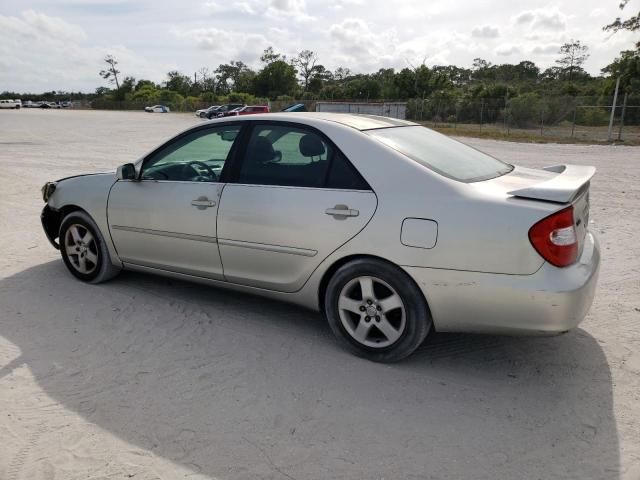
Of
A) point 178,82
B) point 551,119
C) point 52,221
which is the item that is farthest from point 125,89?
point 52,221

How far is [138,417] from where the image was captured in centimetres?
299

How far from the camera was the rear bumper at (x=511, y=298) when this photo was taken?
9.84 feet

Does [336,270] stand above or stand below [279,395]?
above

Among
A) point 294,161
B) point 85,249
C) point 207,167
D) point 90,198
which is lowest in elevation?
point 85,249

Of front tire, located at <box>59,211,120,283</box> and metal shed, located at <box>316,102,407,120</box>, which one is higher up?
metal shed, located at <box>316,102,407,120</box>

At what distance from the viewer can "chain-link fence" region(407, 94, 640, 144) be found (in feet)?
88.9

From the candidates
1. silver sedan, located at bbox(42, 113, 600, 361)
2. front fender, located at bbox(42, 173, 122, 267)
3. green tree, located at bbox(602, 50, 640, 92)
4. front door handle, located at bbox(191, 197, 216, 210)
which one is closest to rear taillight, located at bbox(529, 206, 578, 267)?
silver sedan, located at bbox(42, 113, 600, 361)

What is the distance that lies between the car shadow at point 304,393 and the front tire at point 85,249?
1.55ft

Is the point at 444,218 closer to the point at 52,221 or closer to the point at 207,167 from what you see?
the point at 207,167

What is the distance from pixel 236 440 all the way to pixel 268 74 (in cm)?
9069

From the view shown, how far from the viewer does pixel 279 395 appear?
322 cm

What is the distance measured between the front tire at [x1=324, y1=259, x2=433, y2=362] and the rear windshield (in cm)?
75

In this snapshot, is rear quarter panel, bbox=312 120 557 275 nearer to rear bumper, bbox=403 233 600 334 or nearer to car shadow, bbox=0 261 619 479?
rear bumper, bbox=403 233 600 334

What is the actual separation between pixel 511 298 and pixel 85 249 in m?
3.78
